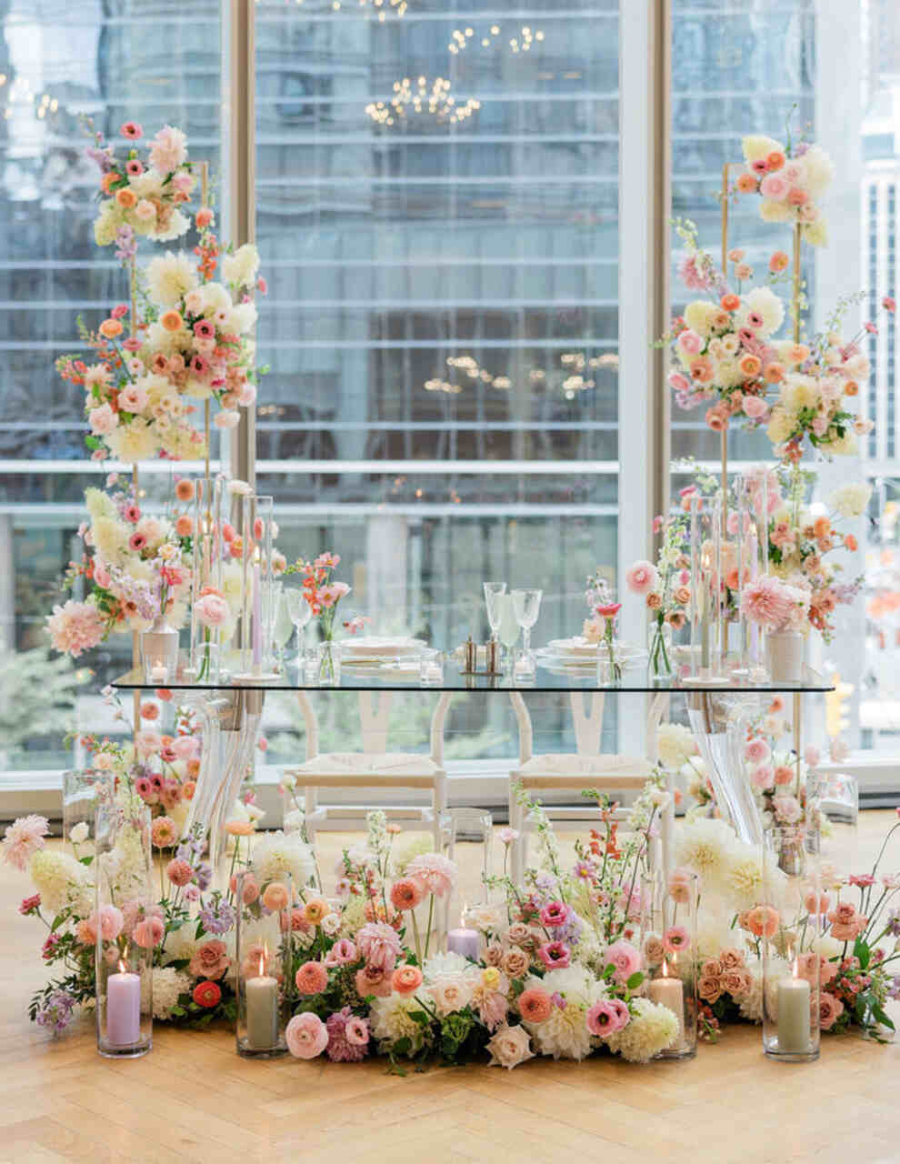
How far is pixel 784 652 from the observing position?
137 inches

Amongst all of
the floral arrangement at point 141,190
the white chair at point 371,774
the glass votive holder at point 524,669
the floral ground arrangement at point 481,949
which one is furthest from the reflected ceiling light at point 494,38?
the floral ground arrangement at point 481,949

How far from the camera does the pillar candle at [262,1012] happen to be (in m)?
3.03

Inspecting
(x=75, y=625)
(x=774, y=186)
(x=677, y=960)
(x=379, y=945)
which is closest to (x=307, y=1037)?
(x=379, y=945)

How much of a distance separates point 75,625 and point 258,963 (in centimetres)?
140

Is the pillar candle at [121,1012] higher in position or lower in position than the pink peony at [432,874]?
lower

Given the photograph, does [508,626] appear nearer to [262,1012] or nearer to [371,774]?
[371,774]

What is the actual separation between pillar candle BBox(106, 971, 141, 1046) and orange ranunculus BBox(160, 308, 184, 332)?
1696 mm

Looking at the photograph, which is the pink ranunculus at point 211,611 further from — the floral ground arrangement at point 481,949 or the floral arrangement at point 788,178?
the floral arrangement at point 788,178

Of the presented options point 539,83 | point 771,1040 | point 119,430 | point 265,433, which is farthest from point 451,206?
point 771,1040

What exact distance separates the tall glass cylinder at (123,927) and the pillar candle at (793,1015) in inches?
48.8

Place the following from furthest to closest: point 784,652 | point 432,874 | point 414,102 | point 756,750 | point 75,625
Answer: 1. point 414,102
2. point 756,750
3. point 75,625
4. point 784,652
5. point 432,874

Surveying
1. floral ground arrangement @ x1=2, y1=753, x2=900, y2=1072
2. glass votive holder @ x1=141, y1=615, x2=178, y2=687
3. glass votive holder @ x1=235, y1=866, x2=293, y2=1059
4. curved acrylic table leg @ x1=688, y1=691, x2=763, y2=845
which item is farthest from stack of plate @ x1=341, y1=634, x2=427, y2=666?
glass votive holder @ x1=235, y1=866, x2=293, y2=1059

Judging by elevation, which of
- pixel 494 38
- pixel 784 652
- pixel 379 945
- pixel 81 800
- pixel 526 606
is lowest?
pixel 379 945

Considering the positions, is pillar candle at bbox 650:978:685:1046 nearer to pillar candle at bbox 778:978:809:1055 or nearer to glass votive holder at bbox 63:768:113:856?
pillar candle at bbox 778:978:809:1055
